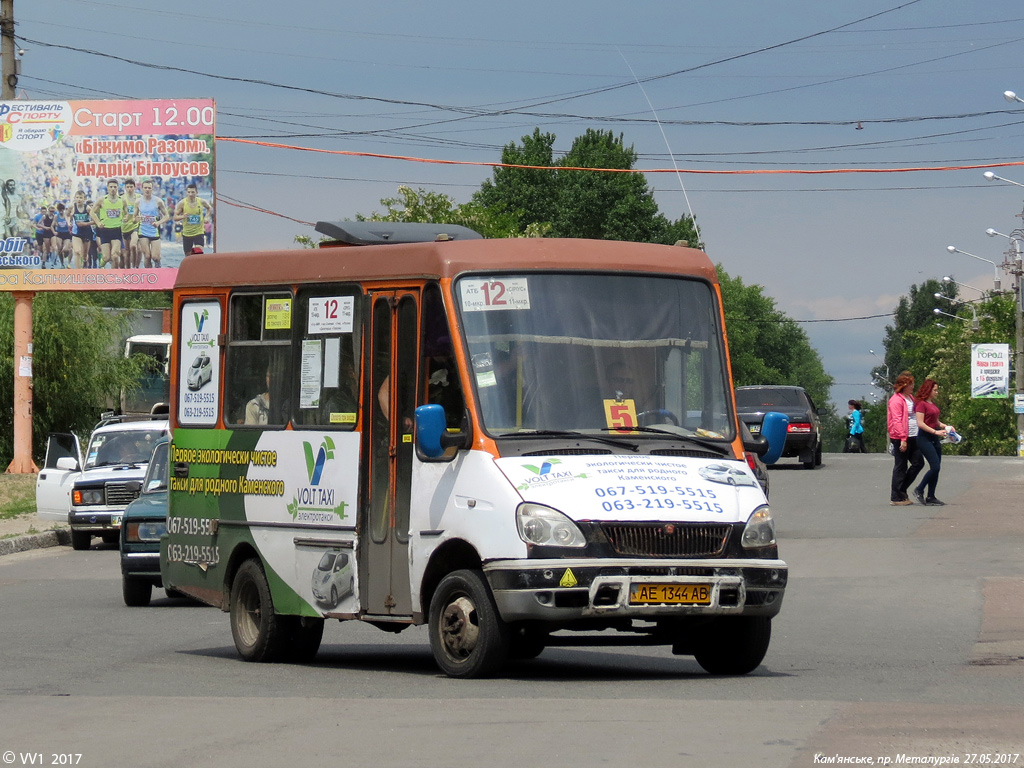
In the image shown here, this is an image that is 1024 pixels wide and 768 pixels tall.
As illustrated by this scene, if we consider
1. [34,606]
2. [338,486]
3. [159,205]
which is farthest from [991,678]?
[159,205]

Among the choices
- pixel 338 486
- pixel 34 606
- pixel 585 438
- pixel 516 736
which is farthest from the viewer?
pixel 34 606

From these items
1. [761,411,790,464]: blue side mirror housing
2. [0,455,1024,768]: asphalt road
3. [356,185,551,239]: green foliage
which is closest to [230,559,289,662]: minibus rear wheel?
[0,455,1024,768]: asphalt road

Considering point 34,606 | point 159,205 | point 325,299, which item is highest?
point 159,205

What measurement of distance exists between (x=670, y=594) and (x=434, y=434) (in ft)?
5.16

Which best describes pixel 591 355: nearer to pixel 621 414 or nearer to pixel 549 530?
pixel 621 414

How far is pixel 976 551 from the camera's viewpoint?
762 inches

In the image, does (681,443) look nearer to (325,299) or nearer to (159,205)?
(325,299)

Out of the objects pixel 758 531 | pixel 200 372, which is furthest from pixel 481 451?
pixel 200 372

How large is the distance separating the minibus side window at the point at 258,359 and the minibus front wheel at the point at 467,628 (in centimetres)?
208

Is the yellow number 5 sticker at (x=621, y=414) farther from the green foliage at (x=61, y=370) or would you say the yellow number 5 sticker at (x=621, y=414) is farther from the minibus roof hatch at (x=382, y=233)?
the green foliage at (x=61, y=370)

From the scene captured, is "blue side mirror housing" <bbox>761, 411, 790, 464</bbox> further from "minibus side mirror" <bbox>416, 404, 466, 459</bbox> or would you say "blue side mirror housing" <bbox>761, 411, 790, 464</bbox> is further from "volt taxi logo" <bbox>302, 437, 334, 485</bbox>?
"volt taxi logo" <bbox>302, 437, 334, 485</bbox>

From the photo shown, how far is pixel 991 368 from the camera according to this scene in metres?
75.9

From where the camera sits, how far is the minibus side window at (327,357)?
11.0 m

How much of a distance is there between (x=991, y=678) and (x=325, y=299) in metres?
4.60
